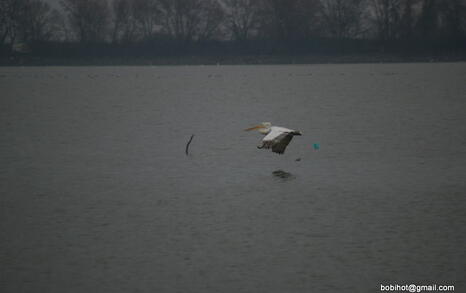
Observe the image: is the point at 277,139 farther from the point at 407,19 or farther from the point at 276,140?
the point at 407,19

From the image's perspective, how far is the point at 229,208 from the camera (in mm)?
16531

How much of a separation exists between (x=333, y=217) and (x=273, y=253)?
2.61 metres

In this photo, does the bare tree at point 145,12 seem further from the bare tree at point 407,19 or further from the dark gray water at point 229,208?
the dark gray water at point 229,208

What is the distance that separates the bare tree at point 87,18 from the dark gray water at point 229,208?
81.5m

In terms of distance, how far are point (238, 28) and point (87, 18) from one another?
835 inches

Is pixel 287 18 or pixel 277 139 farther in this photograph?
pixel 287 18

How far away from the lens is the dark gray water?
12.5 meters

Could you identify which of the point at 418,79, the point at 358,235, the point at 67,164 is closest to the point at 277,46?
the point at 418,79

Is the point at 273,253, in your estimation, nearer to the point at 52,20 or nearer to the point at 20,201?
the point at 20,201

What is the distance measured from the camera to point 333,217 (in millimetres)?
15680

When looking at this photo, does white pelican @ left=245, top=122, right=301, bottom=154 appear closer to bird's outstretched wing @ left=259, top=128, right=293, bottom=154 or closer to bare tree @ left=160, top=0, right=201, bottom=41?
bird's outstretched wing @ left=259, top=128, right=293, bottom=154

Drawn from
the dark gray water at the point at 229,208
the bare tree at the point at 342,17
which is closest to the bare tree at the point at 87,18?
the bare tree at the point at 342,17

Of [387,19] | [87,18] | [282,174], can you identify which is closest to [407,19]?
[387,19]

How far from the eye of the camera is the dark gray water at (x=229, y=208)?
1250cm
